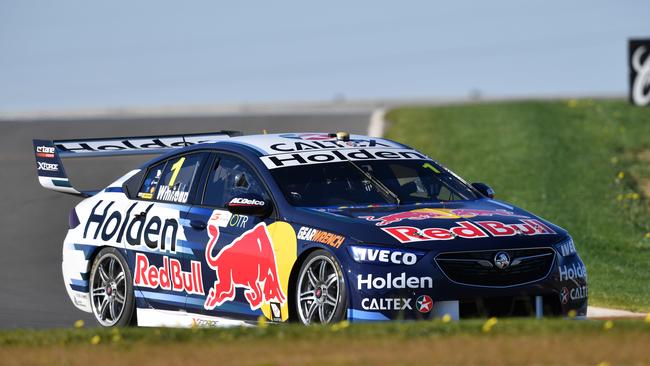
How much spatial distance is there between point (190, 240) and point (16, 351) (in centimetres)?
245

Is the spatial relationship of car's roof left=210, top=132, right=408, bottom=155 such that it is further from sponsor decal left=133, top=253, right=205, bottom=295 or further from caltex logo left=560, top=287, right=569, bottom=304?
caltex logo left=560, top=287, right=569, bottom=304

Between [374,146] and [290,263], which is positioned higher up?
[374,146]

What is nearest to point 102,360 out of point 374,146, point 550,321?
point 550,321

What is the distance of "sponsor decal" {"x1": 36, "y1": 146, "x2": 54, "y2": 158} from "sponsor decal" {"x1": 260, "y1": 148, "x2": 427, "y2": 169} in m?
2.81

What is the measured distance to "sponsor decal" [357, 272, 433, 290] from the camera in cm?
890

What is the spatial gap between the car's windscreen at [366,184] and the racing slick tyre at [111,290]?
1.73m

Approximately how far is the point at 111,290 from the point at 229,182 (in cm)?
151

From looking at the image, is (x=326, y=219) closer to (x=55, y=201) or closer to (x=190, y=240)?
(x=190, y=240)

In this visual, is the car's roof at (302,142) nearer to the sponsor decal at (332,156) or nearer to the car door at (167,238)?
the sponsor decal at (332,156)

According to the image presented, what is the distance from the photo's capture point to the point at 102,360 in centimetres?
776

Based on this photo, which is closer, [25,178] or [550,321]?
[550,321]

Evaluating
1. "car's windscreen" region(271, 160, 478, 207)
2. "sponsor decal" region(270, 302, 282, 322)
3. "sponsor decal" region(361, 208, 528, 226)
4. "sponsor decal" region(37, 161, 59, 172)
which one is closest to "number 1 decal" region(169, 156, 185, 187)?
"car's windscreen" region(271, 160, 478, 207)

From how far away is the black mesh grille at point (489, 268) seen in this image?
29.6 ft

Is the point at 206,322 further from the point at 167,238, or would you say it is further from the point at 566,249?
the point at 566,249
